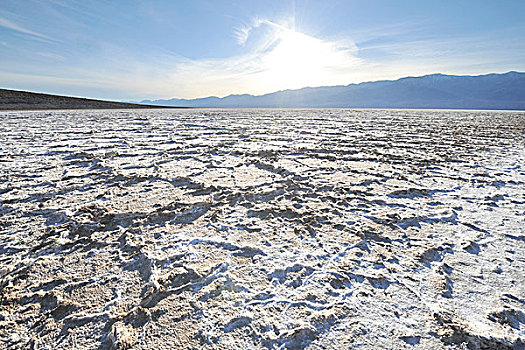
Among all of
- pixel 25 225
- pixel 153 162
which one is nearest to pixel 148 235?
pixel 25 225

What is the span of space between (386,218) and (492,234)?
702 millimetres

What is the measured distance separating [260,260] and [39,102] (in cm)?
2722

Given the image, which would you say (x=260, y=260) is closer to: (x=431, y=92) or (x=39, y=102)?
(x=39, y=102)

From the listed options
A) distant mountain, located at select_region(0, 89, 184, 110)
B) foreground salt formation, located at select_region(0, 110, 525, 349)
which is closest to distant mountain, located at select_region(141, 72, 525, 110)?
distant mountain, located at select_region(0, 89, 184, 110)

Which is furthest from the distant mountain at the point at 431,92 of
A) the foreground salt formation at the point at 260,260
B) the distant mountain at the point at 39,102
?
the foreground salt formation at the point at 260,260

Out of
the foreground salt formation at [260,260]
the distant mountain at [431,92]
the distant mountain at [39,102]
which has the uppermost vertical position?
the distant mountain at [431,92]

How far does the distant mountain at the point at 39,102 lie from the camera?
18484 millimetres

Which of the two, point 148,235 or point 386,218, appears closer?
point 148,235

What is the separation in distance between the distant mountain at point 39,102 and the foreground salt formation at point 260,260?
22.1m

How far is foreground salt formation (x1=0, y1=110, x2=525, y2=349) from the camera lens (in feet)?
3.42

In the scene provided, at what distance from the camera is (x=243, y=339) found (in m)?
1.00

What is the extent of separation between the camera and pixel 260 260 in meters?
1.51

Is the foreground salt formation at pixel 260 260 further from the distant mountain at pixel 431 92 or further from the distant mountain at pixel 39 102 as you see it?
the distant mountain at pixel 431 92

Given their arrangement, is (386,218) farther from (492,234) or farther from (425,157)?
(425,157)
